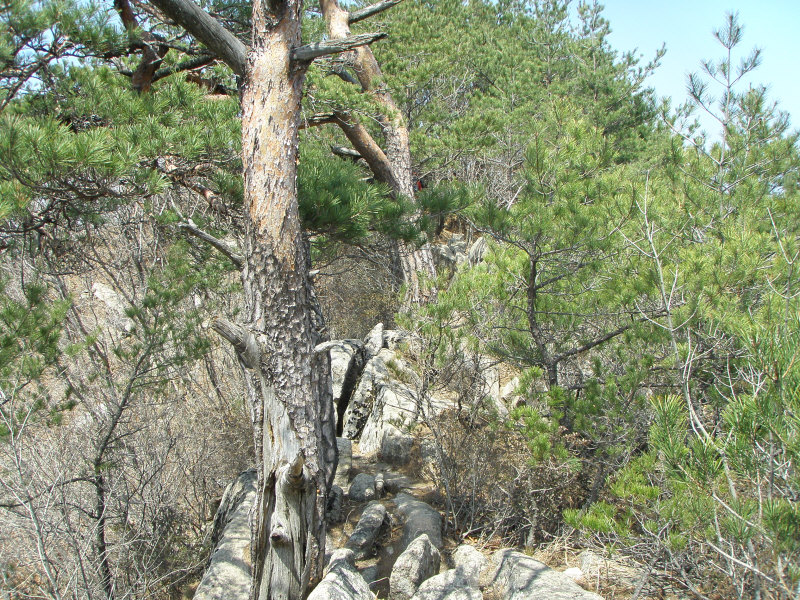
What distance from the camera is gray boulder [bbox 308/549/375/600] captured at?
323 cm

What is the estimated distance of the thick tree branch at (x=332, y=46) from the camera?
10.1 ft

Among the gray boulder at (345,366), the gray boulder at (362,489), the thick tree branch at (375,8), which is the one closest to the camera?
the thick tree branch at (375,8)

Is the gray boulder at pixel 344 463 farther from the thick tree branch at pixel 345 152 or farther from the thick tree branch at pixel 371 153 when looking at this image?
the thick tree branch at pixel 345 152

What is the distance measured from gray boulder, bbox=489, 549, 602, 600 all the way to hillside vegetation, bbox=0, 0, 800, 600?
1.12ft

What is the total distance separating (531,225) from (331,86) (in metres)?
2.81

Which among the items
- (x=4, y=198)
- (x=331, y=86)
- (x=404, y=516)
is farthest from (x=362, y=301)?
(x=4, y=198)

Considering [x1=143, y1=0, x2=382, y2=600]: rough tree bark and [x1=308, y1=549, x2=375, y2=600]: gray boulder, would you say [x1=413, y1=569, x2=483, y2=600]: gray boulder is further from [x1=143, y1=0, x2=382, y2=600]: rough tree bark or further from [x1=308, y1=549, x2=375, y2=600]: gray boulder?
[x1=143, y1=0, x2=382, y2=600]: rough tree bark

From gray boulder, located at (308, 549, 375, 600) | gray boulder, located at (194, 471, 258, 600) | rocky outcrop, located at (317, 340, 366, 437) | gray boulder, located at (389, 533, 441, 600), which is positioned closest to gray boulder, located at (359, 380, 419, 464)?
rocky outcrop, located at (317, 340, 366, 437)

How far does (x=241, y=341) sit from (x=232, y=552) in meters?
1.79

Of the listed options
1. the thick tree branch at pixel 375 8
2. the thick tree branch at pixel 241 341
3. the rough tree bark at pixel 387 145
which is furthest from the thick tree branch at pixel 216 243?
the rough tree bark at pixel 387 145

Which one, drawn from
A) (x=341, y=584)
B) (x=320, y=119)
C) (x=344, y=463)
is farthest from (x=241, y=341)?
(x=320, y=119)

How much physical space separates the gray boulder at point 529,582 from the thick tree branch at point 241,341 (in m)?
1.93

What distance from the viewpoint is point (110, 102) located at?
347 centimetres

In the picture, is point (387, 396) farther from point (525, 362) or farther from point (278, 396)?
point (278, 396)
